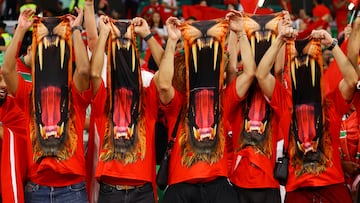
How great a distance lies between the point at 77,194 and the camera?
22.0ft

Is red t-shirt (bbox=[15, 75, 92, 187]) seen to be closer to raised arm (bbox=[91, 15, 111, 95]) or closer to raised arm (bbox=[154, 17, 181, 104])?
raised arm (bbox=[91, 15, 111, 95])

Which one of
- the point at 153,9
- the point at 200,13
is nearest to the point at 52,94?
the point at 200,13

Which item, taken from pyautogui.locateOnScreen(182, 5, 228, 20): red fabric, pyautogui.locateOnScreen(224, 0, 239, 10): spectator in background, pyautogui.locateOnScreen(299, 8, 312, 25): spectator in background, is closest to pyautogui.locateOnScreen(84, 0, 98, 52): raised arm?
pyautogui.locateOnScreen(224, 0, 239, 10): spectator in background

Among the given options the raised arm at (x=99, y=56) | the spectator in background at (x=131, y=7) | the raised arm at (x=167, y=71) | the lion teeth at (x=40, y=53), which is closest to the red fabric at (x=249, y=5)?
the raised arm at (x=167, y=71)

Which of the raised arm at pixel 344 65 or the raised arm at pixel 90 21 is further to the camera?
the raised arm at pixel 90 21

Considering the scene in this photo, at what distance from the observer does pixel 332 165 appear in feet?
22.8

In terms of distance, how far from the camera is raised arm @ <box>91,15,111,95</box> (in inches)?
267

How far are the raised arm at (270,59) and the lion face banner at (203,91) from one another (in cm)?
32

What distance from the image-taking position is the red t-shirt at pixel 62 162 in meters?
6.63

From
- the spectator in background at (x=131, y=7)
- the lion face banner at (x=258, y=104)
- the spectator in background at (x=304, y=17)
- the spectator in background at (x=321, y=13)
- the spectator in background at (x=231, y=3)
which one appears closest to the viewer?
the lion face banner at (x=258, y=104)

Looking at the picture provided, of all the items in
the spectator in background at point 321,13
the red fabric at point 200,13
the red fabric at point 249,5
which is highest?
the red fabric at point 249,5

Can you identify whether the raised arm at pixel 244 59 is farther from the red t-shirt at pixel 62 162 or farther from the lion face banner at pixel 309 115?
the red t-shirt at pixel 62 162

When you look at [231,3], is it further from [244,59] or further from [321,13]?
[321,13]

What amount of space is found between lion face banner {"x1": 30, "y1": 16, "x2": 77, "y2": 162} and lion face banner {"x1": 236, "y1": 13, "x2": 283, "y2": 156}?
4.62 feet
